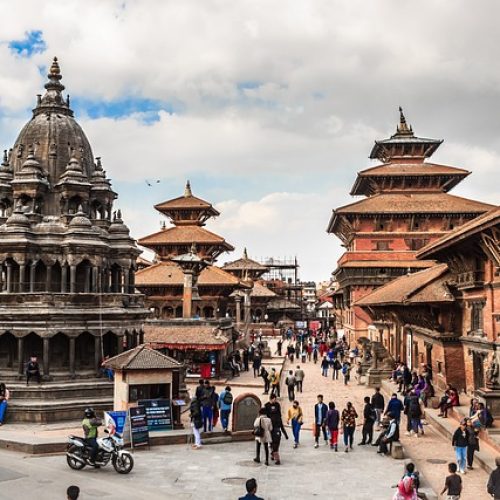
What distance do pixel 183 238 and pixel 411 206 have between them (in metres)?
22.2

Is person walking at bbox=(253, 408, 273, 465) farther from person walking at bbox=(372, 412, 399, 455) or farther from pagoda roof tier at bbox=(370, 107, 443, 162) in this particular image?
pagoda roof tier at bbox=(370, 107, 443, 162)

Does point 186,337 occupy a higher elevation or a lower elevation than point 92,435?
higher

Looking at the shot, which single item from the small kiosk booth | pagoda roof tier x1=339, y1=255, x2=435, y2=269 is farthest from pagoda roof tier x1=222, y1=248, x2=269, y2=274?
the small kiosk booth

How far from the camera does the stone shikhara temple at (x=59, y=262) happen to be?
81.4 feet

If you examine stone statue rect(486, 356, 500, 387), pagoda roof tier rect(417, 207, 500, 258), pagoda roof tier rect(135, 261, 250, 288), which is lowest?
stone statue rect(486, 356, 500, 387)

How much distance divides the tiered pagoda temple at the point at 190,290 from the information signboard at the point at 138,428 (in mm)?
13220

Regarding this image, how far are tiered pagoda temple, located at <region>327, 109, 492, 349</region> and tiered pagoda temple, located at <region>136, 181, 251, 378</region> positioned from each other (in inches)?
417

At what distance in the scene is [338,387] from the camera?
3188 centimetres

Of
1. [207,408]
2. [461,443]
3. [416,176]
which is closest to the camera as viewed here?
[461,443]

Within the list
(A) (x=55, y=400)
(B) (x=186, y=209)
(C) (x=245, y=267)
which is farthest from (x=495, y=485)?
(C) (x=245, y=267)

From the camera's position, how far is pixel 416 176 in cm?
5338

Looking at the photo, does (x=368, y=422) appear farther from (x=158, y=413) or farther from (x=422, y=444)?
(x=158, y=413)

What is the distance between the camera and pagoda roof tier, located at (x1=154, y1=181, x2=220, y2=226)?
6562 centimetres

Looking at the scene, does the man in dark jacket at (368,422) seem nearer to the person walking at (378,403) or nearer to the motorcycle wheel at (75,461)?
the person walking at (378,403)
